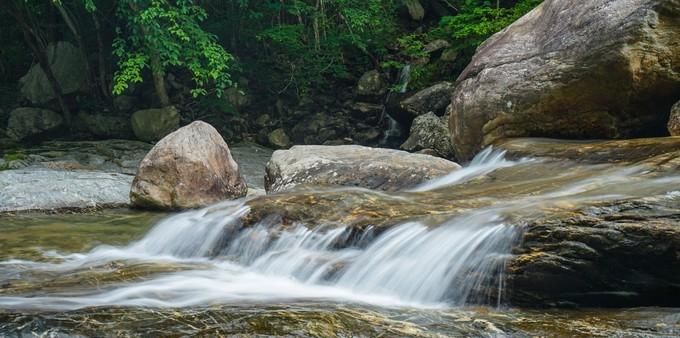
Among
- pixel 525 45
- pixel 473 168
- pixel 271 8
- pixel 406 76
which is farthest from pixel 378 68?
pixel 473 168

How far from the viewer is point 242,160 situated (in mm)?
12547

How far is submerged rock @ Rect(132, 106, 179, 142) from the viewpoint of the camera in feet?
47.4

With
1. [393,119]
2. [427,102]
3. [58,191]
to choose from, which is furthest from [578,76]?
[393,119]

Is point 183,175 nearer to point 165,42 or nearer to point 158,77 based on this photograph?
point 165,42

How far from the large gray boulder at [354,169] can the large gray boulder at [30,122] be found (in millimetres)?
9385

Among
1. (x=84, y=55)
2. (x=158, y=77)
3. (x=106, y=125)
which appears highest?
(x=84, y=55)

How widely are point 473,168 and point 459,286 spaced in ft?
11.1

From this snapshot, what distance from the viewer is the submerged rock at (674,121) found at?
571 cm

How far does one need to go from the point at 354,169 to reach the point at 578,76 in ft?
8.20

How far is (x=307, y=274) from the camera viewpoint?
3930 millimetres

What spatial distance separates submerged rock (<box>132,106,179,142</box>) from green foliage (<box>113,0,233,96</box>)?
1.36 meters

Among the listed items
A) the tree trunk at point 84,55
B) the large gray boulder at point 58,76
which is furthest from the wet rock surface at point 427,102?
the large gray boulder at point 58,76

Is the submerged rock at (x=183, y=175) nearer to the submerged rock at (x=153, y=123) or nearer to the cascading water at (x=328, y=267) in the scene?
the cascading water at (x=328, y=267)

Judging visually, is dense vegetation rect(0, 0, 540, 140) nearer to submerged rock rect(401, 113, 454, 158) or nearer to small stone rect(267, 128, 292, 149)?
small stone rect(267, 128, 292, 149)
